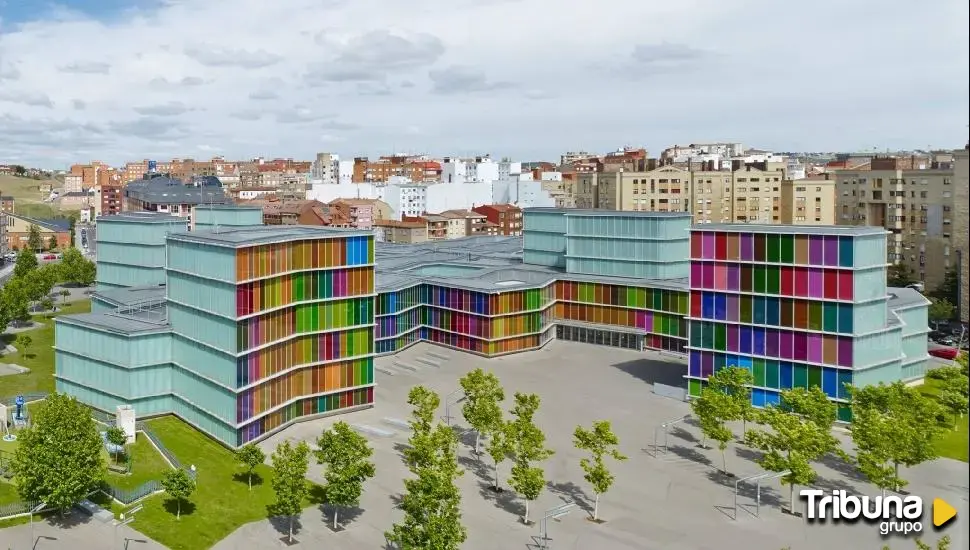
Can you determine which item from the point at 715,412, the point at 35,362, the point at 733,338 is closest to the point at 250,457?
the point at 715,412

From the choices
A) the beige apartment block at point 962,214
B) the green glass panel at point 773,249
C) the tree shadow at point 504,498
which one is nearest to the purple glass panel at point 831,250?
the green glass panel at point 773,249

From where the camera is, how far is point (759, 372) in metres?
52.2

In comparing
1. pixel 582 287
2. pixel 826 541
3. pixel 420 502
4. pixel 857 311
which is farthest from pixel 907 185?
pixel 420 502

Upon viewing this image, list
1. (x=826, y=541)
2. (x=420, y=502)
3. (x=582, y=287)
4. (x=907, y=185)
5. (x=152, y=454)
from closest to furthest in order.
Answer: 1. (x=420, y=502)
2. (x=826, y=541)
3. (x=152, y=454)
4. (x=582, y=287)
5. (x=907, y=185)

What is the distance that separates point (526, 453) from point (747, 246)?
22461 mm

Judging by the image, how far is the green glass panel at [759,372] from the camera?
5212 centimetres

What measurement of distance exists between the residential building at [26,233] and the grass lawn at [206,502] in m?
124

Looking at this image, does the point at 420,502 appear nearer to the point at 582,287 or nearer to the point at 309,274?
the point at 309,274

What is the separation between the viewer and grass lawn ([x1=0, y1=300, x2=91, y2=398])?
190 ft

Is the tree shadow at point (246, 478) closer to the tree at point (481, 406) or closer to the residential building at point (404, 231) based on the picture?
the tree at point (481, 406)

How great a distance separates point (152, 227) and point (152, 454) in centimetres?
3934

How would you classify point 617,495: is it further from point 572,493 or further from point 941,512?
point 941,512

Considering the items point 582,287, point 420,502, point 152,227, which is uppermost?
point 152,227

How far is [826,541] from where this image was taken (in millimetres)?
35375
